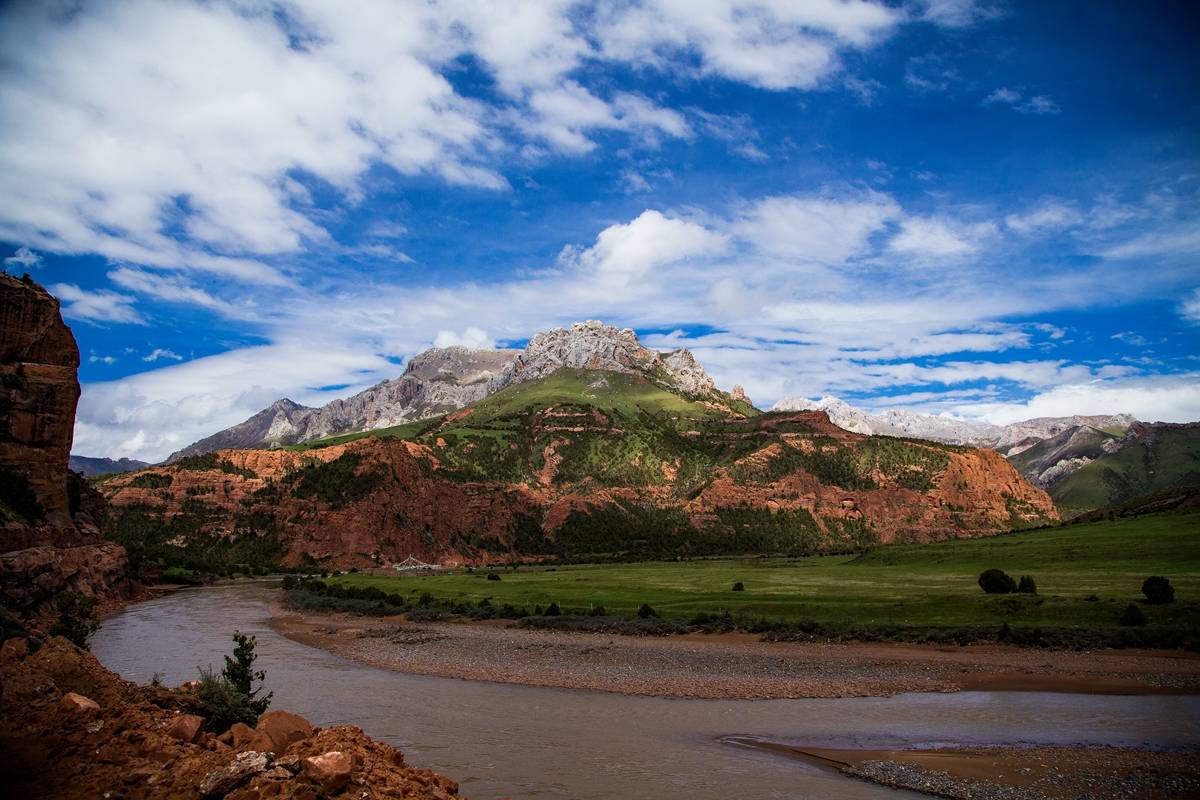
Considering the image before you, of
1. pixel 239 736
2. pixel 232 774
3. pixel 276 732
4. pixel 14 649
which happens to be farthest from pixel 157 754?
pixel 14 649

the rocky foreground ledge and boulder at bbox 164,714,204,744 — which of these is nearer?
the rocky foreground ledge

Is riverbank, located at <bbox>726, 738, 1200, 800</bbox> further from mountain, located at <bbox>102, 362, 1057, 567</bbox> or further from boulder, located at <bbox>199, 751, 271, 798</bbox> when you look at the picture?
mountain, located at <bbox>102, 362, 1057, 567</bbox>

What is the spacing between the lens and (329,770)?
9078mm

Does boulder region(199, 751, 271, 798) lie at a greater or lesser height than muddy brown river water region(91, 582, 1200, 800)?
greater

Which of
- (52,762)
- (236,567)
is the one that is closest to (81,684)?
(52,762)

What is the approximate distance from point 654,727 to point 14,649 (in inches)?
754

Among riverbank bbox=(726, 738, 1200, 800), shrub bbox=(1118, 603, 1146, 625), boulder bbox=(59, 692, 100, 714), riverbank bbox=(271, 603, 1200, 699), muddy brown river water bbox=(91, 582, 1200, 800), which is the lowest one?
riverbank bbox=(271, 603, 1200, 699)

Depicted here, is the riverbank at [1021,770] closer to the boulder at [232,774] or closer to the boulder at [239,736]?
the boulder at [239,736]

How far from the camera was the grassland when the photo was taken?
44719 millimetres

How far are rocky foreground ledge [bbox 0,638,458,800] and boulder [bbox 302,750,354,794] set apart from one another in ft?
0.05

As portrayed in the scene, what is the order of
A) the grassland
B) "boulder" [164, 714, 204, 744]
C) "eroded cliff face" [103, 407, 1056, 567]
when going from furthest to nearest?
"eroded cliff face" [103, 407, 1056, 567] → the grassland → "boulder" [164, 714, 204, 744]

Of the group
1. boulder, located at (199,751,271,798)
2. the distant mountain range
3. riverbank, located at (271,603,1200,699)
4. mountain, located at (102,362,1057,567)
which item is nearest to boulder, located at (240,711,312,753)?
boulder, located at (199,751,271,798)

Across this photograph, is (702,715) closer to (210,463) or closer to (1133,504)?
(1133,504)

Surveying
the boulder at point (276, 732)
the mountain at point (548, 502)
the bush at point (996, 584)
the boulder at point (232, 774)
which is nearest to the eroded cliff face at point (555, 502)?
the mountain at point (548, 502)
